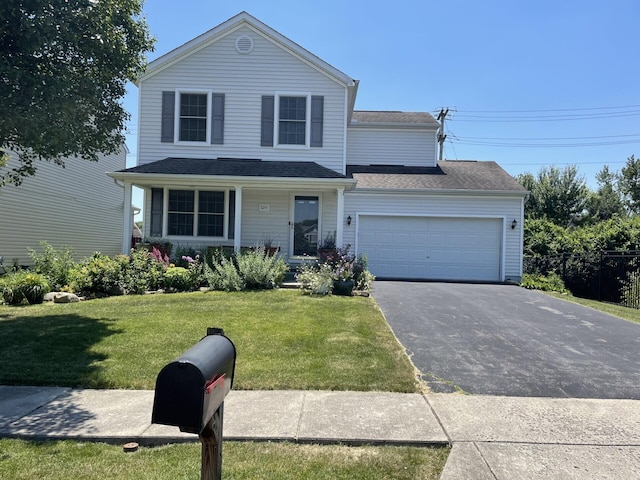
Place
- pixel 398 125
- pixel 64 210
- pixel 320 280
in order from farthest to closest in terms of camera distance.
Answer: pixel 64 210
pixel 398 125
pixel 320 280

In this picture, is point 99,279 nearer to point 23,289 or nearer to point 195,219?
point 23,289

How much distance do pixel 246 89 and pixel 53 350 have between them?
1125 centimetres

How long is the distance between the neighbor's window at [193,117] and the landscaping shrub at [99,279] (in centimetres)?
578

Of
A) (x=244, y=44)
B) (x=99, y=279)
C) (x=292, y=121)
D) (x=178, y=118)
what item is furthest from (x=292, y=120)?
(x=99, y=279)

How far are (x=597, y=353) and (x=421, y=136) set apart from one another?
13929 mm

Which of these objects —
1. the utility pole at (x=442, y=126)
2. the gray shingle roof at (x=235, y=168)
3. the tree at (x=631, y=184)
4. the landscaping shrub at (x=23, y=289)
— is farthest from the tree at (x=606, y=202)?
the landscaping shrub at (x=23, y=289)

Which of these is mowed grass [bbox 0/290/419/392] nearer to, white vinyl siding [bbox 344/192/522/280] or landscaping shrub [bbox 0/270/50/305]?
landscaping shrub [bbox 0/270/50/305]

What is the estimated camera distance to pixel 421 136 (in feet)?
61.9

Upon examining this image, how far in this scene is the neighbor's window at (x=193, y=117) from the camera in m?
15.0

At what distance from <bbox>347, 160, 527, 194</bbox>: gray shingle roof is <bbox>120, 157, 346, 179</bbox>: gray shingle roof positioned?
2600mm

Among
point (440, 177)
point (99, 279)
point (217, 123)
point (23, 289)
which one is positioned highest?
point (217, 123)

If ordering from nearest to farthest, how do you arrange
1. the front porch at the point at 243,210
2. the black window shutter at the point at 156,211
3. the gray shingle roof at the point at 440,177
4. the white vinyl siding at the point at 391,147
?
→ the front porch at the point at 243,210 < the black window shutter at the point at 156,211 < the gray shingle roof at the point at 440,177 < the white vinyl siding at the point at 391,147

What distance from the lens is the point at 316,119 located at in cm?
1498

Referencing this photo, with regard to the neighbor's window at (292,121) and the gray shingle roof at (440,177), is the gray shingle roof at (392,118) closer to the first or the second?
the gray shingle roof at (440,177)
